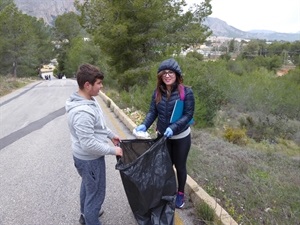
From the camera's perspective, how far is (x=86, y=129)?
255cm

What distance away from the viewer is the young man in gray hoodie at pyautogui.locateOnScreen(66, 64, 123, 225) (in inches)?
101

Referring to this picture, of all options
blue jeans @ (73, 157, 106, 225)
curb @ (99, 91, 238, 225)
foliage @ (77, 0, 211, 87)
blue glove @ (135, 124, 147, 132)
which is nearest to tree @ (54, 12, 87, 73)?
foliage @ (77, 0, 211, 87)

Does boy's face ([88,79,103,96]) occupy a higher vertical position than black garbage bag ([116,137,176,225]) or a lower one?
higher

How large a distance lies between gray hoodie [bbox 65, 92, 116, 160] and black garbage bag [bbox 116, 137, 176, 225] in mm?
281

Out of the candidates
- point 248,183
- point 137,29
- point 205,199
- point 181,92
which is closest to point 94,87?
point 181,92

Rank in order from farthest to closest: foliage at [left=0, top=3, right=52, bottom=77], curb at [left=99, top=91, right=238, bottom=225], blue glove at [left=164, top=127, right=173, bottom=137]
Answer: foliage at [left=0, top=3, right=52, bottom=77]
curb at [left=99, top=91, right=238, bottom=225]
blue glove at [left=164, top=127, right=173, bottom=137]

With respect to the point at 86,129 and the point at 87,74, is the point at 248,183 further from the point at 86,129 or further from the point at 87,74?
the point at 87,74

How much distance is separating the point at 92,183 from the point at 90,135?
576 millimetres

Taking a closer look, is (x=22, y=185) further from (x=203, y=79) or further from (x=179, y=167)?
(x=203, y=79)

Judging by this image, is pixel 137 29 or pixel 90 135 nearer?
pixel 90 135

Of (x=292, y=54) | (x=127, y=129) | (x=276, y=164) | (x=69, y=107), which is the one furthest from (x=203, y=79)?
(x=292, y=54)

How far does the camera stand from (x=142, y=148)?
126 inches

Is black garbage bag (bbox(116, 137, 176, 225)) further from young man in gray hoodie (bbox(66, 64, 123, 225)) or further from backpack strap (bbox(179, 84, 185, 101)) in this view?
backpack strap (bbox(179, 84, 185, 101))

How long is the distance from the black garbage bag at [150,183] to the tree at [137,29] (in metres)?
9.55
